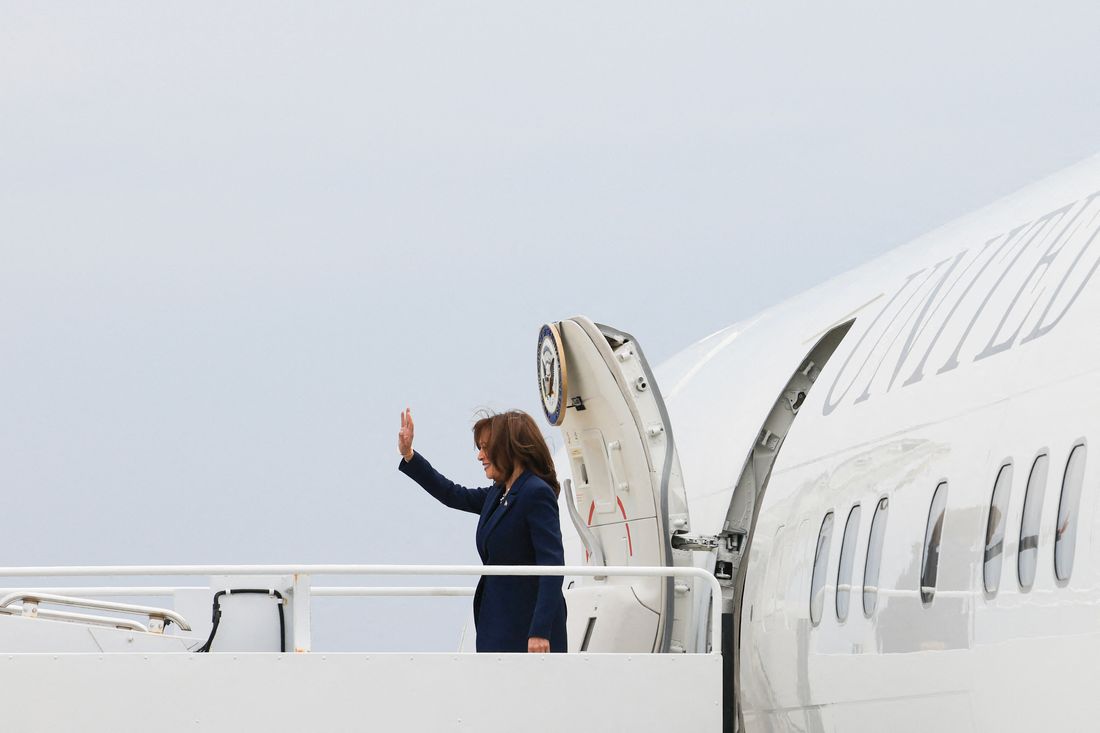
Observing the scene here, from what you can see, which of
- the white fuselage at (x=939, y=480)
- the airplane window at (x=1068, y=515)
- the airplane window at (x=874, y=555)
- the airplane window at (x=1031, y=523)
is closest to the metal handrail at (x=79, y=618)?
the white fuselage at (x=939, y=480)

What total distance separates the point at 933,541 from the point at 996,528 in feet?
1.74

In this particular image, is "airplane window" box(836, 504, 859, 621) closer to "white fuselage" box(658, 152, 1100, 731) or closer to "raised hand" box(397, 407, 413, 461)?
"white fuselage" box(658, 152, 1100, 731)

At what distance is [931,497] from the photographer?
7.03 m

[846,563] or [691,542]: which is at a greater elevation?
[691,542]

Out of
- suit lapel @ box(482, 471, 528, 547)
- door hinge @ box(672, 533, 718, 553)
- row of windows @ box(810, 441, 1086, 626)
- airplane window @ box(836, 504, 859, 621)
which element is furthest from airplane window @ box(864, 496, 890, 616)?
suit lapel @ box(482, 471, 528, 547)

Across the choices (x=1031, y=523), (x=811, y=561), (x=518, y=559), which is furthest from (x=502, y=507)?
(x=1031, y=523)

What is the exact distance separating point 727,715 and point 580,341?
231 centimetres

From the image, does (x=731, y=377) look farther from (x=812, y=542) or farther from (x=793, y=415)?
(x=812, y=542)

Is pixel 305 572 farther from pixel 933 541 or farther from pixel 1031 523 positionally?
pixel 1031 523

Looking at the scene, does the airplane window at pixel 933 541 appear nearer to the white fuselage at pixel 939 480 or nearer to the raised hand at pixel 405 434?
the white fuselage at pixel 939 480

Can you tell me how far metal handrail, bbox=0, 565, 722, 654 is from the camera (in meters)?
7.30

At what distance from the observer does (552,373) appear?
977 cm

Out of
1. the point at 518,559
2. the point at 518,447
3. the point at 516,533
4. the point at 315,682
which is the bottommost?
the point at 315,682

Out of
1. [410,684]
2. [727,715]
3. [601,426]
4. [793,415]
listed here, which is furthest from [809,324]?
[410,684]
